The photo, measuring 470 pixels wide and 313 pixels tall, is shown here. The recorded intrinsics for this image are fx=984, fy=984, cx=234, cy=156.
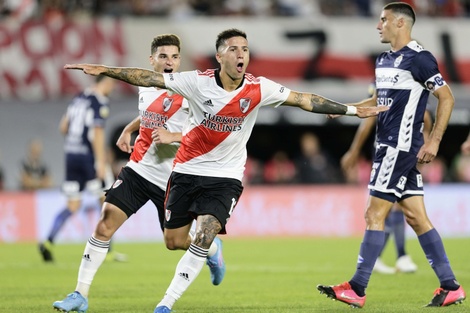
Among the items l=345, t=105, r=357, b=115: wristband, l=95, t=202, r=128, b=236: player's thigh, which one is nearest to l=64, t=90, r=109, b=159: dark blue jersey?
l=95, t=202, r=128, b=236: player's thigh

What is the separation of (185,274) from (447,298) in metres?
2.38

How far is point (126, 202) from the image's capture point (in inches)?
335

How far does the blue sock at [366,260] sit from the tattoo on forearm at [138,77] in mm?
2297

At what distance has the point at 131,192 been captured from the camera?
862cm

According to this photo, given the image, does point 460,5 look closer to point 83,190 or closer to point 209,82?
point 83,190

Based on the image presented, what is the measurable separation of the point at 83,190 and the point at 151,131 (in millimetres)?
5627

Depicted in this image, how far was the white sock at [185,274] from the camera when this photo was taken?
747 centimetres

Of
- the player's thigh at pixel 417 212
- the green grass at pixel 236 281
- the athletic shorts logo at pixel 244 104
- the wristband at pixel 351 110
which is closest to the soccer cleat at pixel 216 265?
the green grass at pixel 236 281

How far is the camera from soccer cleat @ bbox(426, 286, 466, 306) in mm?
8398

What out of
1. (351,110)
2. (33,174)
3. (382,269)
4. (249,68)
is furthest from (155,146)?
(249,68)

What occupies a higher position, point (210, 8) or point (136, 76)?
point (210, 8)

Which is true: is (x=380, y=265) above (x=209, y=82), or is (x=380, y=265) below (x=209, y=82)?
below

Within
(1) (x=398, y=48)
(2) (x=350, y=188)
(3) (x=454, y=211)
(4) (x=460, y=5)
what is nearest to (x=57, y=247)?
(2) (x=350, y=188)

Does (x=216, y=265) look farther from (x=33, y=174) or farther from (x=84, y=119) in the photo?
(x=33, y=174)
